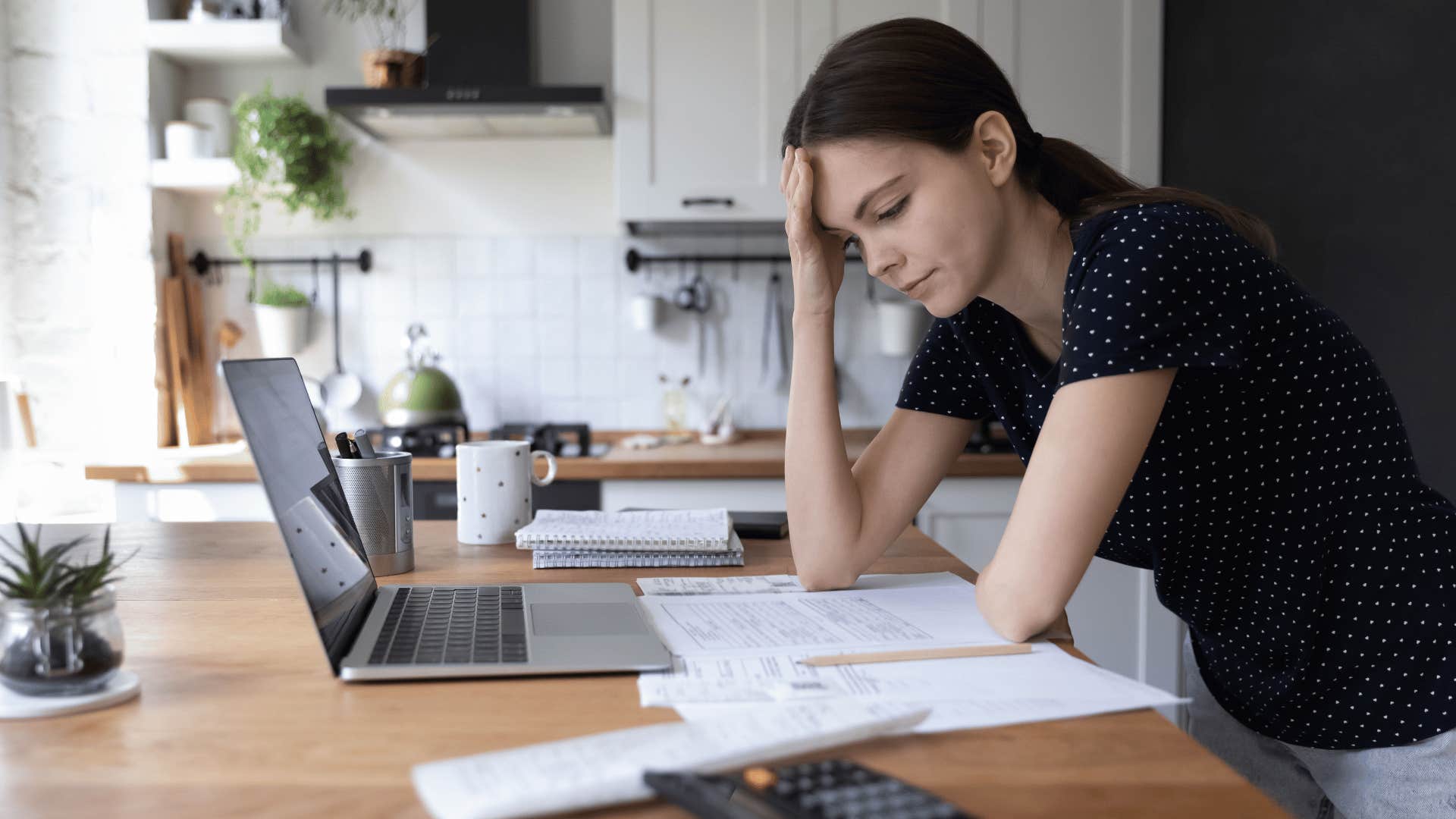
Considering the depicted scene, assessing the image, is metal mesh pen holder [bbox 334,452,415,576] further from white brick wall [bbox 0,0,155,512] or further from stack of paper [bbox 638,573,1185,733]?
white brick wall [bbox 0,0,155,512]

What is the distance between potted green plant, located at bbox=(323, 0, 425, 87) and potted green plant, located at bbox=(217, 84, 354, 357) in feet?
0.78

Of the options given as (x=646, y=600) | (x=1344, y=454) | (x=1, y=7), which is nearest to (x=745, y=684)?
(x=646, y=600)

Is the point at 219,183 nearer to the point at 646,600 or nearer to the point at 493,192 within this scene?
the point at 493,192

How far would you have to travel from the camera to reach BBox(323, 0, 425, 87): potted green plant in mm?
2742

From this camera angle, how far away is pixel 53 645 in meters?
0.73

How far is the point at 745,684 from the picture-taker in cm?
77

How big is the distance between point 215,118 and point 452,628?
2.54 meters

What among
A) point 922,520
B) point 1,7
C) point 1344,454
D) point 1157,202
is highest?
point 1,7

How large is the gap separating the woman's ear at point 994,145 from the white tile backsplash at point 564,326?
2019 millimetres

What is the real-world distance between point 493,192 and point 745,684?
101 inches

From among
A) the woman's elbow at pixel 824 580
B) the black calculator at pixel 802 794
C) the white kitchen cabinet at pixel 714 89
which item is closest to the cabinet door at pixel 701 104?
the white kitchen cabinet at pixel 714 89

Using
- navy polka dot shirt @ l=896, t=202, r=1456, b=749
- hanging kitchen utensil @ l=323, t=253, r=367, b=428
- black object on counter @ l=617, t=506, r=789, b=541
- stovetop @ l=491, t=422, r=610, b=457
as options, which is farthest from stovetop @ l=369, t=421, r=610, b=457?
navy polka dot shirt @ l=896, t=202, r=1456, b=749

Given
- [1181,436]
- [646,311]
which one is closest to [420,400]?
[646,311]

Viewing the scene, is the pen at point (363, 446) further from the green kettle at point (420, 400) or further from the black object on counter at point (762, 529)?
the green kettle at point (420, 400)
